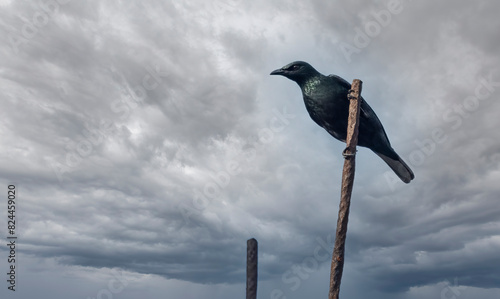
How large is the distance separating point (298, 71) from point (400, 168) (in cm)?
422

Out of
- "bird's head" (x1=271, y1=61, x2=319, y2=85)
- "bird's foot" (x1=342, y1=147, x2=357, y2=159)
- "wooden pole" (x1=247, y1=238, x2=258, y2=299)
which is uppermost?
"bird's head" (x1=271, y1=61, x2=319, y2=85)

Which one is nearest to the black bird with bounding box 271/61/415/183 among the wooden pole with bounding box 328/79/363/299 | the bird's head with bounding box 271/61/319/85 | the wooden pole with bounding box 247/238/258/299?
the bird's head with bounding box 271/61/319/85

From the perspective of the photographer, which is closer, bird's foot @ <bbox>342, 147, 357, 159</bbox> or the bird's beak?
bird's foot @ <bbox>342, 147, 357, 159</bbox>

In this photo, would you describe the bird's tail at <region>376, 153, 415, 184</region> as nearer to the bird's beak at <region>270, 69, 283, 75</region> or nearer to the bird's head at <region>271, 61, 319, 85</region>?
the bird's head at <region>271, 61, 319, 85</region>

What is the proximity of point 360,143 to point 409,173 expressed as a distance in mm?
1740

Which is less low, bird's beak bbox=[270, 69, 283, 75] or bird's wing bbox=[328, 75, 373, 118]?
bird's beak bbox=[270, 69, 283, 75]

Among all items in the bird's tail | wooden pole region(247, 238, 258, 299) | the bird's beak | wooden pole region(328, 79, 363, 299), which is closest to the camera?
wooden pole region(328, 79, 363, 299)

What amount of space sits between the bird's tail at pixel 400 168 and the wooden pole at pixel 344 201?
2888mm

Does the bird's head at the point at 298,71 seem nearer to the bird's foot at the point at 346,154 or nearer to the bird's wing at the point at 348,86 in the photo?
the bird's wing at the point at 348,86

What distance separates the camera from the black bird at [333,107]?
1059cm

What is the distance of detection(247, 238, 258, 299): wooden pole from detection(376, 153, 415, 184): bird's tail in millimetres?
4664

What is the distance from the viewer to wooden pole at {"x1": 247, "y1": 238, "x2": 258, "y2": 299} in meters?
10.5

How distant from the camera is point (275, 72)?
11.3m

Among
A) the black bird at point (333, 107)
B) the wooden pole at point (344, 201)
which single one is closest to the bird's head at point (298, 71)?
the black bird at point (333, 107)
